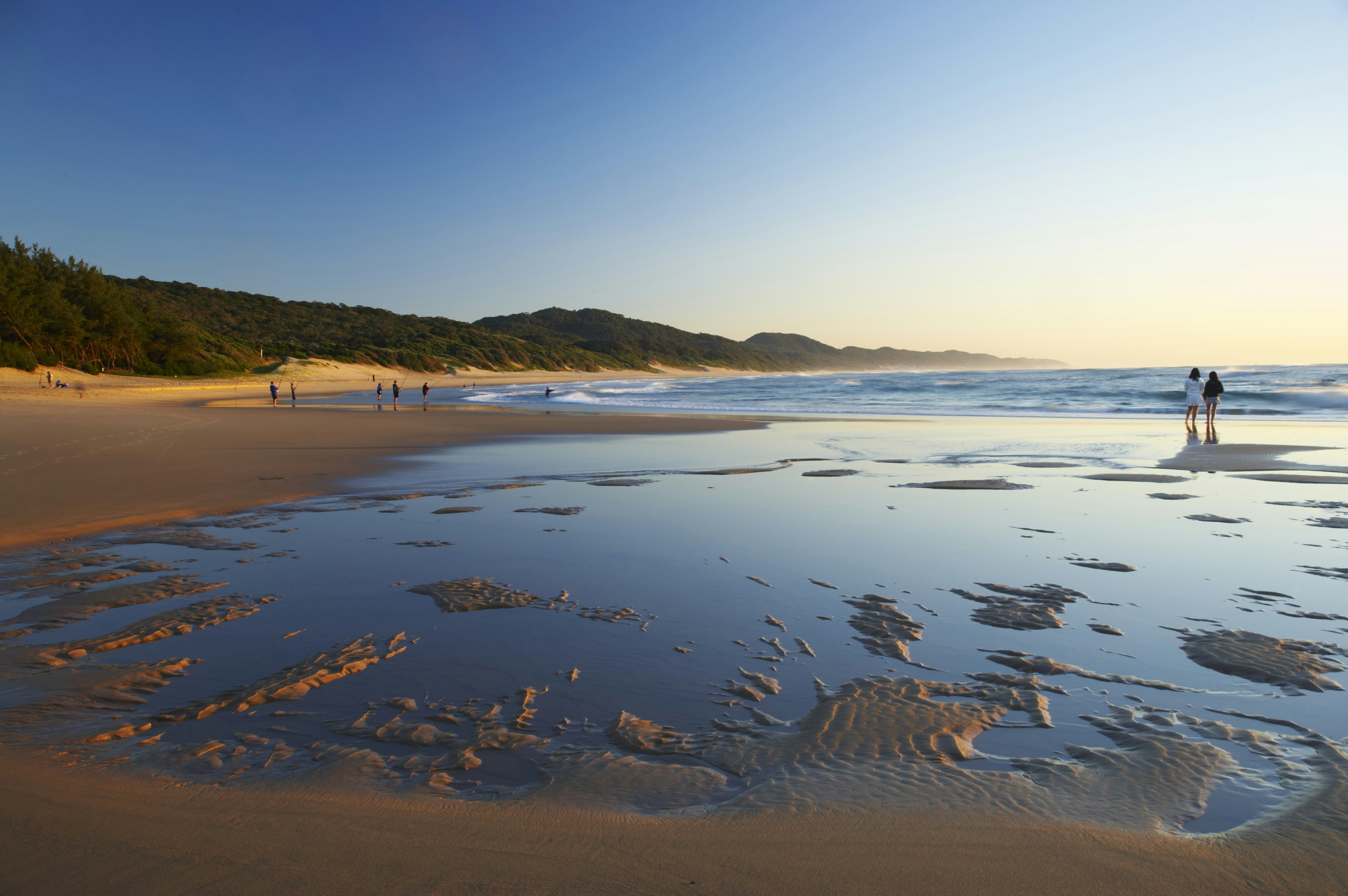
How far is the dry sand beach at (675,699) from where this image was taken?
199cm

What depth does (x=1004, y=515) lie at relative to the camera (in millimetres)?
7074

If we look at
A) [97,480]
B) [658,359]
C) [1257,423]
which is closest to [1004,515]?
[97,480]

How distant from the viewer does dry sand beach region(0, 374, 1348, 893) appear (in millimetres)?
1991

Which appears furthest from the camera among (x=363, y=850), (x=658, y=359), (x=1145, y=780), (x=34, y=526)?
(x=658, y=359)

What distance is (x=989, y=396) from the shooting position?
40188 millimetres

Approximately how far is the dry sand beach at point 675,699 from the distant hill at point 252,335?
46.1m

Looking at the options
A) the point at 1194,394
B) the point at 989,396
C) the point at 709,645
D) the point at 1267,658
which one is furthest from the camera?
the point at 989,396

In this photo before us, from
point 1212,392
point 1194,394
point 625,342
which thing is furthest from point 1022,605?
point 625,342

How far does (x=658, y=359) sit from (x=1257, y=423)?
135755 millimetres

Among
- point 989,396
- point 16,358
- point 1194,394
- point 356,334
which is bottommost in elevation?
point 989,396

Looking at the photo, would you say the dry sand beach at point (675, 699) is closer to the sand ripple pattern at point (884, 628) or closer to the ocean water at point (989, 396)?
the sand ripple pattern at point (884, 628)

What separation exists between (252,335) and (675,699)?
116 m

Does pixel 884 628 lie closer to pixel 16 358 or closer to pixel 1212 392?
pixel 1212 392

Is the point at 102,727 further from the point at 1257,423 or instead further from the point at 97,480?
the point at 1257,423
